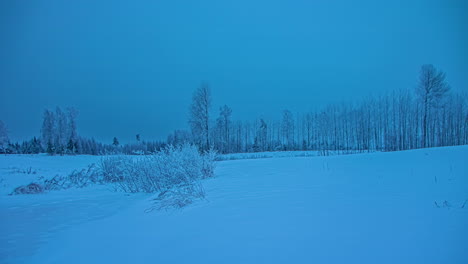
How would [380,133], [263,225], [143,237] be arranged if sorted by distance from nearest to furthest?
[263,225] → [143,237] → [380,133]

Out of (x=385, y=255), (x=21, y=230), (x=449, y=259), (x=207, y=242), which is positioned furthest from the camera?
(x=21, y=230)

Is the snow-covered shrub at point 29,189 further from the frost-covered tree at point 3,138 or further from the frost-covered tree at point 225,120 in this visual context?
the frost-covered tree at point 3,138

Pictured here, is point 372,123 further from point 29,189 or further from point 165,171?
point 29,189

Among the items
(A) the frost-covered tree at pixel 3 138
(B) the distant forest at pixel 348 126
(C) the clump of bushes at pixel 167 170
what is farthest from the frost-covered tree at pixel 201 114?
(A) the frost-covered tree at pixel 3 138

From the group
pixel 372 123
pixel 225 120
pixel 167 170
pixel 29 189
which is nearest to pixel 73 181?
pixel 29 189

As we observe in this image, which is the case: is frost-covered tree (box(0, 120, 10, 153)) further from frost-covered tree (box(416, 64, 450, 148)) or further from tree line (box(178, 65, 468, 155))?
frost-covered tree (box(416, 64, 450, 148))

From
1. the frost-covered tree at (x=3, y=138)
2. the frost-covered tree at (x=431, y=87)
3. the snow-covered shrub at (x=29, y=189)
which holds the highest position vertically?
the frost-covered tree at (x=431, y=87)

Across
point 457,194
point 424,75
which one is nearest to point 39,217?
point 457,194

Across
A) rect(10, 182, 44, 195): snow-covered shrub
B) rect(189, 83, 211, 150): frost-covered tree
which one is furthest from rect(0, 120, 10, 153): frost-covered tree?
rect(10, 182, 44, 195): snow-covered shrub

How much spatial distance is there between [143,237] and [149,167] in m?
5.61

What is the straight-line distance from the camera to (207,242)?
2537 mm

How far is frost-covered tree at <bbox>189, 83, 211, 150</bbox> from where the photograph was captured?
86.2 ft

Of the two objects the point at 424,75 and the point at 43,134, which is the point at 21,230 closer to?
the point at 424,75

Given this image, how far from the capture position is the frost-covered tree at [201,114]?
26281 mm
